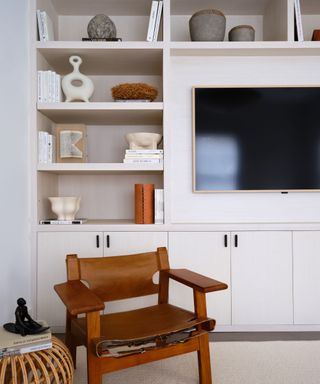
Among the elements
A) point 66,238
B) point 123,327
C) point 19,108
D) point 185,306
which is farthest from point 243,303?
point 19,108

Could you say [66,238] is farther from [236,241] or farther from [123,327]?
[236,241]

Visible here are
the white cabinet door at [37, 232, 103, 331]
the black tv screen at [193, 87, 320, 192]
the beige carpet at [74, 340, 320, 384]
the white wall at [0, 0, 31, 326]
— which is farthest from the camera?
the black tv screen at [193, 87, 320, 192]

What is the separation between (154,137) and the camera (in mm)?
2523

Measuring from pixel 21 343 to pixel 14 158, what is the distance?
121 cm

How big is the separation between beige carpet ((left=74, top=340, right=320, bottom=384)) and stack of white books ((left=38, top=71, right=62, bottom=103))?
172cm

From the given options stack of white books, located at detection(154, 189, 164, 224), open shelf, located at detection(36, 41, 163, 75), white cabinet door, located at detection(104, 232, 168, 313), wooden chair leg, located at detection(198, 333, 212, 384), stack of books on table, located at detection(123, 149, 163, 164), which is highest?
open shelf, located at detection(36, 41, 163, 75)

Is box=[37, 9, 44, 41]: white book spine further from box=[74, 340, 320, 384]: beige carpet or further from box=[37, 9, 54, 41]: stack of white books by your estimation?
box=[74, 340, 320, 384]: beige carpet

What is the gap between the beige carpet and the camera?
187cm

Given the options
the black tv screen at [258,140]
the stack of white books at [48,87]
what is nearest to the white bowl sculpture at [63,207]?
the stack of white books at [48,87]

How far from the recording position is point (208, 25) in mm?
2496

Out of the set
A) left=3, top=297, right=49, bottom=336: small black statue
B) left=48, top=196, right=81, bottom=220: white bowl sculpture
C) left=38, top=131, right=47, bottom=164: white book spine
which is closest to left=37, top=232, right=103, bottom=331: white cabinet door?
left=48, top=196, right=81, bottom=220: white bowl sculpture

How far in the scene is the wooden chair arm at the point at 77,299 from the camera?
1393mm

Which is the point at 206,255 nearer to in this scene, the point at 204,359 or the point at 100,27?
the point at 204,359

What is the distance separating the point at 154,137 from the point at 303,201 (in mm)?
1288
